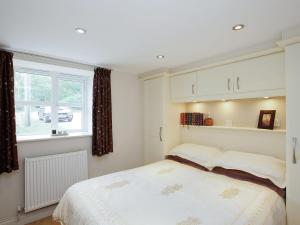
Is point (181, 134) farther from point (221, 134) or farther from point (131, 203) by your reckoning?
point (131, 203)

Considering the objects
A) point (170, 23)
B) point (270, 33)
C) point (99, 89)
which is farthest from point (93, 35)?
point (270, 33)

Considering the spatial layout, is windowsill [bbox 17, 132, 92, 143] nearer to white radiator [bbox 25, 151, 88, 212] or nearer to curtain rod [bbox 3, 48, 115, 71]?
white radiator [bbox 25, 151, 88, 212]

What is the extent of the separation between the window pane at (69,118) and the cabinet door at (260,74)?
2.57 meters

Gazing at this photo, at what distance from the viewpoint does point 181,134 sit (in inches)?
132

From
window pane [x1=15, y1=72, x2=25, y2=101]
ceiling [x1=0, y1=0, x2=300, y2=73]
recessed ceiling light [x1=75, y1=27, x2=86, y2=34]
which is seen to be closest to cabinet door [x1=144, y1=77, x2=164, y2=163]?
ceiling [x1=0, y1=0, x2=300, y2=73]

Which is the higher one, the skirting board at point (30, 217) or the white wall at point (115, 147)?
the white wall at point (115, 147)

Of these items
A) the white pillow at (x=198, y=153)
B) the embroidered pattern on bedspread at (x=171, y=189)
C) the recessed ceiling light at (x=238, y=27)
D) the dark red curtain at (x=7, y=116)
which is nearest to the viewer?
the recessed ceiling light at (x=238, y=27)

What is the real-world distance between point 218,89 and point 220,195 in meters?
1.40

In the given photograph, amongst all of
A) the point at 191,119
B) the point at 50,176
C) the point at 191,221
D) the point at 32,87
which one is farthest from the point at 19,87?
the point at 191,221

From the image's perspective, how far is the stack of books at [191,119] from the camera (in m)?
2.95

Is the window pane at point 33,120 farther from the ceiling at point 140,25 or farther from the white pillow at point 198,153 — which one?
the white pillow at point 198,153

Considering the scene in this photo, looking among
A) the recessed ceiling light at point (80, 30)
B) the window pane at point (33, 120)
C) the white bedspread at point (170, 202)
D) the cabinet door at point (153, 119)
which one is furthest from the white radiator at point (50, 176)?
the recessed ceiling light at point (80, 30)

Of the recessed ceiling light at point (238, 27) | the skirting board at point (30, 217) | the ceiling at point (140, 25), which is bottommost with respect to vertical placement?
the skirting board at point (30, 217)

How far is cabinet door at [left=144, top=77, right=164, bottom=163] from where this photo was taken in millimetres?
3180
